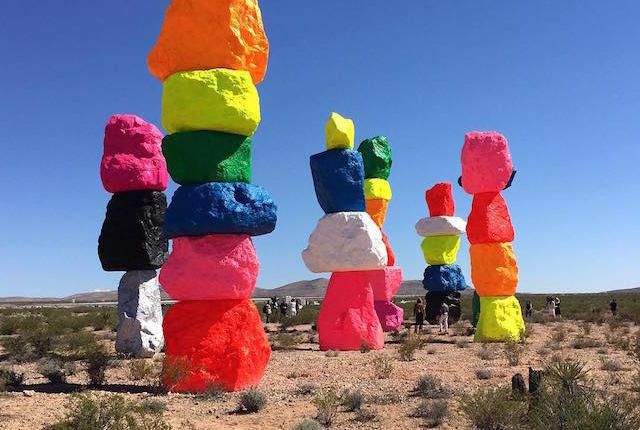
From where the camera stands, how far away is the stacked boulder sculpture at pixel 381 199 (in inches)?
793

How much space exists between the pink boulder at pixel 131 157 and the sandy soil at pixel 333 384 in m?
3.96

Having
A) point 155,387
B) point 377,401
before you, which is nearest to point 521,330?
point 377,401

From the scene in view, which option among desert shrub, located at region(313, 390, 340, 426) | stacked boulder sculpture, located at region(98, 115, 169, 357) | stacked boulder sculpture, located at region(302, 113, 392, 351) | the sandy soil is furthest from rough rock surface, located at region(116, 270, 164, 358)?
desert shrub, located at region(313, 390, 340, 426)

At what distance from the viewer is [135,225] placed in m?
13.3

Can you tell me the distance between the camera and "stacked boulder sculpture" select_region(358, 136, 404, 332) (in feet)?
66.1

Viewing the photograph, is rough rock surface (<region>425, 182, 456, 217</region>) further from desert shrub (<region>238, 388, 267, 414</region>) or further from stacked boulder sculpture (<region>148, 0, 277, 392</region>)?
desert shrub (<region>238, 388, 267, 414</region>)

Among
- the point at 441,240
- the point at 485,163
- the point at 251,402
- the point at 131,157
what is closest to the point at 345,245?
the point at 485,163

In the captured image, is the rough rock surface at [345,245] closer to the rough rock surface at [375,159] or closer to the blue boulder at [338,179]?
the blue boulder at [338,179]

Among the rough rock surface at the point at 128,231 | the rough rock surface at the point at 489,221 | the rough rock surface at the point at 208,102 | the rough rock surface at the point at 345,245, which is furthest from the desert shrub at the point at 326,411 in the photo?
the rough rock surface at the point at 489,221

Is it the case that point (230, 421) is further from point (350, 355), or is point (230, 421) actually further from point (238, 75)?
point (350, 355)

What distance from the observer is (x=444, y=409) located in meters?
7.50

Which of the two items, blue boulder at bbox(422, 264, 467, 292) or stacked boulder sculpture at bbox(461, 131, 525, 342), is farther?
blue boulder at bbox(422, 264, 467, 292)

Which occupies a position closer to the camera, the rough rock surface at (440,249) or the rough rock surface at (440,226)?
the rough rock surface at (440,226)

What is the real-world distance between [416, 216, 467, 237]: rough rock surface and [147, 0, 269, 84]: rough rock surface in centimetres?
1425
